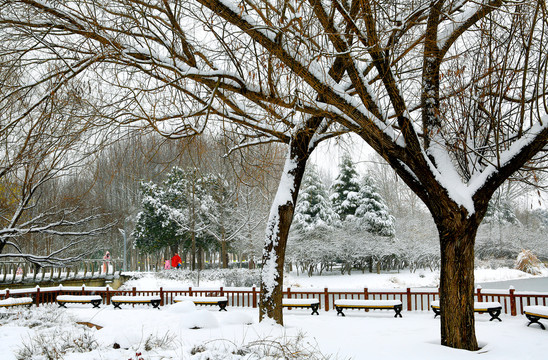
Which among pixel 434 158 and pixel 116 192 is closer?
pixel 434 158

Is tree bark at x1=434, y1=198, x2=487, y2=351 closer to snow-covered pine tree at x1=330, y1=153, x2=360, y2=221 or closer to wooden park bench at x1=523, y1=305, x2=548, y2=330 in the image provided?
wooden park bench at x1=523, y1=305, x2=548, y2=330

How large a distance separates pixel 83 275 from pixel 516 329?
79.6 feet

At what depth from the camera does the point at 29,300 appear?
45.9 feet

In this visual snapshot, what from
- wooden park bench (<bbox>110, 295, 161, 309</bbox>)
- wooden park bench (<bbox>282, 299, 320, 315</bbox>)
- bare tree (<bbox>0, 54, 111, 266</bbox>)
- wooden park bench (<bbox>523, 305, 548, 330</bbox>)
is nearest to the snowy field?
wooden park bench (<bbox>523, 305, 548, 330</bbox>)

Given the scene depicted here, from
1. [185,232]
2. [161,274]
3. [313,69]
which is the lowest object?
[161,274]

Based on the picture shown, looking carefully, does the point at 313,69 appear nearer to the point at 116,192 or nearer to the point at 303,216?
the point at 303,216

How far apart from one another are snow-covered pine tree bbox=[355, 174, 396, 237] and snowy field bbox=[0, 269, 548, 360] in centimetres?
1898

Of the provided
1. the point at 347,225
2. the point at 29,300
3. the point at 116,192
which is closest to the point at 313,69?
the point at 29,300

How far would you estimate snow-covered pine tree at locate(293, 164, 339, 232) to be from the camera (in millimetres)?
31750

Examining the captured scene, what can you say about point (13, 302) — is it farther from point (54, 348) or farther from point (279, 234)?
point (279, 234)

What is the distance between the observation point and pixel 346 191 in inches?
1339

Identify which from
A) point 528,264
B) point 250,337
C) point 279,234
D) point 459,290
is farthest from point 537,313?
point 528,264

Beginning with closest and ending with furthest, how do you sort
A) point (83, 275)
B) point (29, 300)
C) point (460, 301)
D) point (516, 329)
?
1. point (460, 301)
2. point (516, 329)
3. point (29, 300)
4. point (83, 275)

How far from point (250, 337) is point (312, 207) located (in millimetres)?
25607
